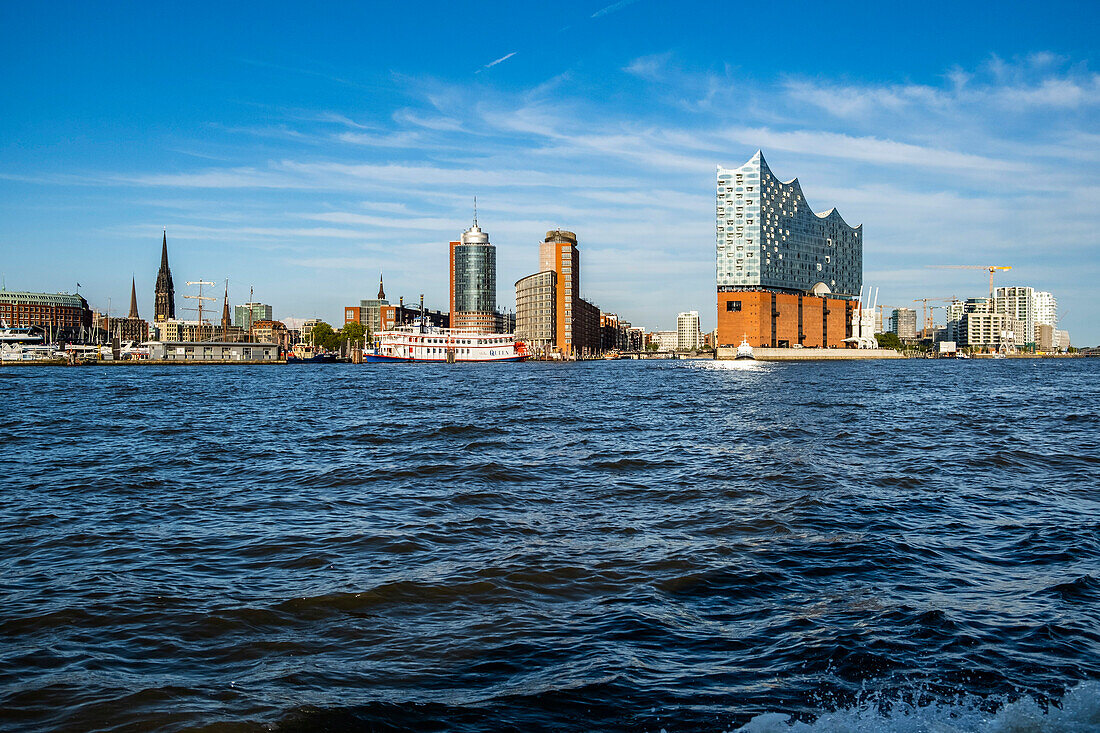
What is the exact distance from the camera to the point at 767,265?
174m

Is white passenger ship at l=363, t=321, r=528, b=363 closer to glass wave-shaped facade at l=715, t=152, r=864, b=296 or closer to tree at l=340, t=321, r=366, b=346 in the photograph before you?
tree at l=340, t=321, r=366, b=346

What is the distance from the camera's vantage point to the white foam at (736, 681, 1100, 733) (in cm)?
491

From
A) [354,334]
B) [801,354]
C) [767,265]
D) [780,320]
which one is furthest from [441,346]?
[801,354]

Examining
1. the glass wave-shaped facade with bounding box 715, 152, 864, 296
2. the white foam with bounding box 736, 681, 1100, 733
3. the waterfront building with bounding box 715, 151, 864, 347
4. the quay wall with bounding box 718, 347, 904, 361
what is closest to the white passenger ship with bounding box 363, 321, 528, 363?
the quay wall with bounding box 718, 347, 904, 361

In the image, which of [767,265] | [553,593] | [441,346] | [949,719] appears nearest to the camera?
[949,719]

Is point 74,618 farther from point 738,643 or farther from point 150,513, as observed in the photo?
point 738,643

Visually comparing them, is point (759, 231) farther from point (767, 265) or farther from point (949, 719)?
point (949, 719)

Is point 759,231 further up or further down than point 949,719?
further up

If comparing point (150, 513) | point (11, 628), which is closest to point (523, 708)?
point (11, 628)

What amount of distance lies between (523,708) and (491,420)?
24.1m

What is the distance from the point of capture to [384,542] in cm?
1009

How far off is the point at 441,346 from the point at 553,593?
137m

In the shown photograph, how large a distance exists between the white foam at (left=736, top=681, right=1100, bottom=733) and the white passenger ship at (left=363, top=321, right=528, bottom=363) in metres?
139

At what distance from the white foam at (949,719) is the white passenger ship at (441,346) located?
457ft
